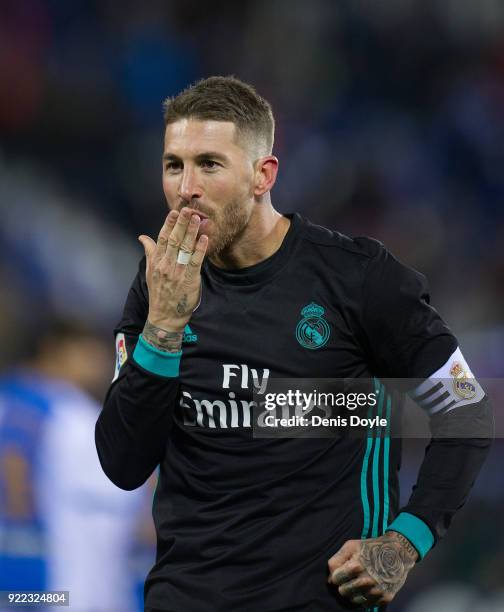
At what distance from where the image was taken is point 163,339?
236 centimetres

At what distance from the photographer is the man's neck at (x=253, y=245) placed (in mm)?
2611

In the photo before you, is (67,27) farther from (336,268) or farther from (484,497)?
(336,268)

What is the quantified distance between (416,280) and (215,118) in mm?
662

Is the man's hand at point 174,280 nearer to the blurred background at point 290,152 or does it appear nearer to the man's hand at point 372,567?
the man's hand at point 372,567

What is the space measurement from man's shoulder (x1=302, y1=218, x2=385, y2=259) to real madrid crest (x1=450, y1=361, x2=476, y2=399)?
35 cm

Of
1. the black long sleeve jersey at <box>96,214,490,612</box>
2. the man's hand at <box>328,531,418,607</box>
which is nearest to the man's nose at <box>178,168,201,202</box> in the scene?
the black long sleeve jersey at <box>96,214,490,612</box>

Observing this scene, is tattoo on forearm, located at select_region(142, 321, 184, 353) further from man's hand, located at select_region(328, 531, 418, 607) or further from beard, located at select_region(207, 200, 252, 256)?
man's hand, located at select_region(328, 531, 418, 607)

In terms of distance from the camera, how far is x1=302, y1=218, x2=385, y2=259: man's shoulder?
253 centimetres

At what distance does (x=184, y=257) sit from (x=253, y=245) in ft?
0.90

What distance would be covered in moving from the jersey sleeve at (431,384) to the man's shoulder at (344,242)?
2.9 inches

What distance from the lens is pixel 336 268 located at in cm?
251

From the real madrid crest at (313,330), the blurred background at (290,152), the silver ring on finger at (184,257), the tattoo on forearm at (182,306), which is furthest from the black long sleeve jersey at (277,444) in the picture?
the blurred background at (290,152)

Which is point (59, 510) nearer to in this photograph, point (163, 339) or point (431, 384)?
point (163, 339)

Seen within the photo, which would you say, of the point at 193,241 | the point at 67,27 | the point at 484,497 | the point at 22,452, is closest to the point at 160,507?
the point at 193,241
